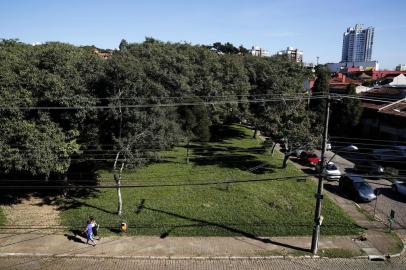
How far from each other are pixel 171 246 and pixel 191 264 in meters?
1.72

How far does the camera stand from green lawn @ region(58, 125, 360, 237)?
64.5ft

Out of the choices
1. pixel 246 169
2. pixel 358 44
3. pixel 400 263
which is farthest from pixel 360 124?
pixel 358 44

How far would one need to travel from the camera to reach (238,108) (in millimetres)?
38219

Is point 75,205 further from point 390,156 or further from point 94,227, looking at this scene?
point 390,156

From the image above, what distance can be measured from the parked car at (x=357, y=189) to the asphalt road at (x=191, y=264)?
7042 millimetres

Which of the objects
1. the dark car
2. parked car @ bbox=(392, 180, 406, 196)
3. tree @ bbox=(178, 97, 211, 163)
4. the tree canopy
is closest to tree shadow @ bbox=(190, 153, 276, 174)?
tree @ bbox=(178, 97, 211, 163)

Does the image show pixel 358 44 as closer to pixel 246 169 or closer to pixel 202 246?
pixel 246 169

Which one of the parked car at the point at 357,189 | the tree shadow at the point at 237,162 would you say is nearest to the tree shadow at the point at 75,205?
the tree shadow at the point at 237,162

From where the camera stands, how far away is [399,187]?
82.2ft

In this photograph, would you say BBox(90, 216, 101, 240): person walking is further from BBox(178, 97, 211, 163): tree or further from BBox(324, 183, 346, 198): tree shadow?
BBox(324, 183, 346, 198): tree shadow

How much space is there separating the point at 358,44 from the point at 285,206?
19182 cm

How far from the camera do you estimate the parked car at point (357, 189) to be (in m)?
23.8

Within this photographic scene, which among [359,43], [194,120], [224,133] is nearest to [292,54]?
[224,133]

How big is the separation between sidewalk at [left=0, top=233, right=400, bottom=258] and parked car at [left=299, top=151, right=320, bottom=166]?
43.0 ft
